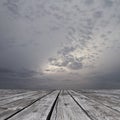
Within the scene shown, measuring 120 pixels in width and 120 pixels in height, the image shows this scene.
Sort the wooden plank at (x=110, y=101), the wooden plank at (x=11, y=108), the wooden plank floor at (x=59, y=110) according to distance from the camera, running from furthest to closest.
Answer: the wooden plank at (x=110, y=101) < the wooden plank at (x=11, y=108) < the wooden plank floor at (x=59, y=110)

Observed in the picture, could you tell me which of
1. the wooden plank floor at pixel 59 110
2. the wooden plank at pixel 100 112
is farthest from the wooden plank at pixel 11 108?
the wooden plank at pixel 100 112

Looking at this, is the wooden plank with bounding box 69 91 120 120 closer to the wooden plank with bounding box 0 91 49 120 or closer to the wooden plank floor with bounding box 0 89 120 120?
the wooden plank floor with bounding box 0 89 120 120

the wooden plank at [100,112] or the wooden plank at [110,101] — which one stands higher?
the wooden plank at [110,101]

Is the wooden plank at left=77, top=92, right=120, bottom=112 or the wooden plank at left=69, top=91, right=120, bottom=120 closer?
the wooden plank at left=69, top=91, right=120, bottom=120

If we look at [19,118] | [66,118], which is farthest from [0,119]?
[66,118]

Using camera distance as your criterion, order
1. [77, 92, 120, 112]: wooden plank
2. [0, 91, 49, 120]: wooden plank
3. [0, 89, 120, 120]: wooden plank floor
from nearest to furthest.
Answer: [0, 89, 120, 120]: wooden plank floor < [0, 91, 49, 120]: wooden plank < [77, 92, 120, 112]: wooden plank

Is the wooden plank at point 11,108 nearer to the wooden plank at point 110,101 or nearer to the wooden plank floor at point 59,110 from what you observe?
the wooden plank floor at point 59,110

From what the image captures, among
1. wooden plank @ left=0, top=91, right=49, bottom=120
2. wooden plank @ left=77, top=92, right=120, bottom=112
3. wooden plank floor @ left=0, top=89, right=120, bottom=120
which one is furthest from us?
wooden plank @ left=77, top=92, right=120, bottom=112

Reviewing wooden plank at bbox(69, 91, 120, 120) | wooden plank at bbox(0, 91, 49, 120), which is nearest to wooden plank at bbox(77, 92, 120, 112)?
wooden plank at bbox(69, 91, 120, 120)

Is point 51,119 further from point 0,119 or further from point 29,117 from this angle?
point 0,119

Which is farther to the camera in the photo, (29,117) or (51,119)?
(29,117)

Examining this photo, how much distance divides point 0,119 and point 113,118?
100 centimetres

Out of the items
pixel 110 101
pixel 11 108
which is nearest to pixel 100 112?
pixel 11 108

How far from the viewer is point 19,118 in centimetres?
170
